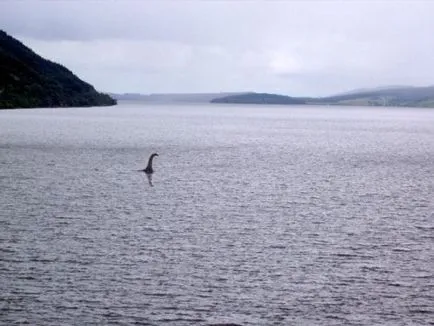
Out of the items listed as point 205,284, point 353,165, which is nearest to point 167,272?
point 205,284

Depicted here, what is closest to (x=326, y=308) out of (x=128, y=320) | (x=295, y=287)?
(x=295, y=287)

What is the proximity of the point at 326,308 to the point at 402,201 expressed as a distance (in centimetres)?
2789

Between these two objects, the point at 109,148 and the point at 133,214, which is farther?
the point at 109,148

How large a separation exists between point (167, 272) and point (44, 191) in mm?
23707

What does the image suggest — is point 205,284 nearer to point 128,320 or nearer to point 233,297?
point 233,297

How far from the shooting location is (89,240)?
3444 cm

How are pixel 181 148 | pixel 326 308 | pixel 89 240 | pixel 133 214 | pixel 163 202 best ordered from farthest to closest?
pixel 181 148 → pixel 163 202 → pixel 133 214 → pixel 89 240 → pixel 326 308

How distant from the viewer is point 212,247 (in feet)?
111

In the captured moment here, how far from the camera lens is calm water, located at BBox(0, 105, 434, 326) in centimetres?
2462

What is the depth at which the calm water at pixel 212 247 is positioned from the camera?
24625mm

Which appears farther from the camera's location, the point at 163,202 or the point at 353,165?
the point at 353,165

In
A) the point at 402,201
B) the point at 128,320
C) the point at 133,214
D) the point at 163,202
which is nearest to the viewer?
the point at 128,320

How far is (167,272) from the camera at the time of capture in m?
29.0

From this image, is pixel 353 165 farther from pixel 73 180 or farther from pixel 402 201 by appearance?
pixel 73 180
